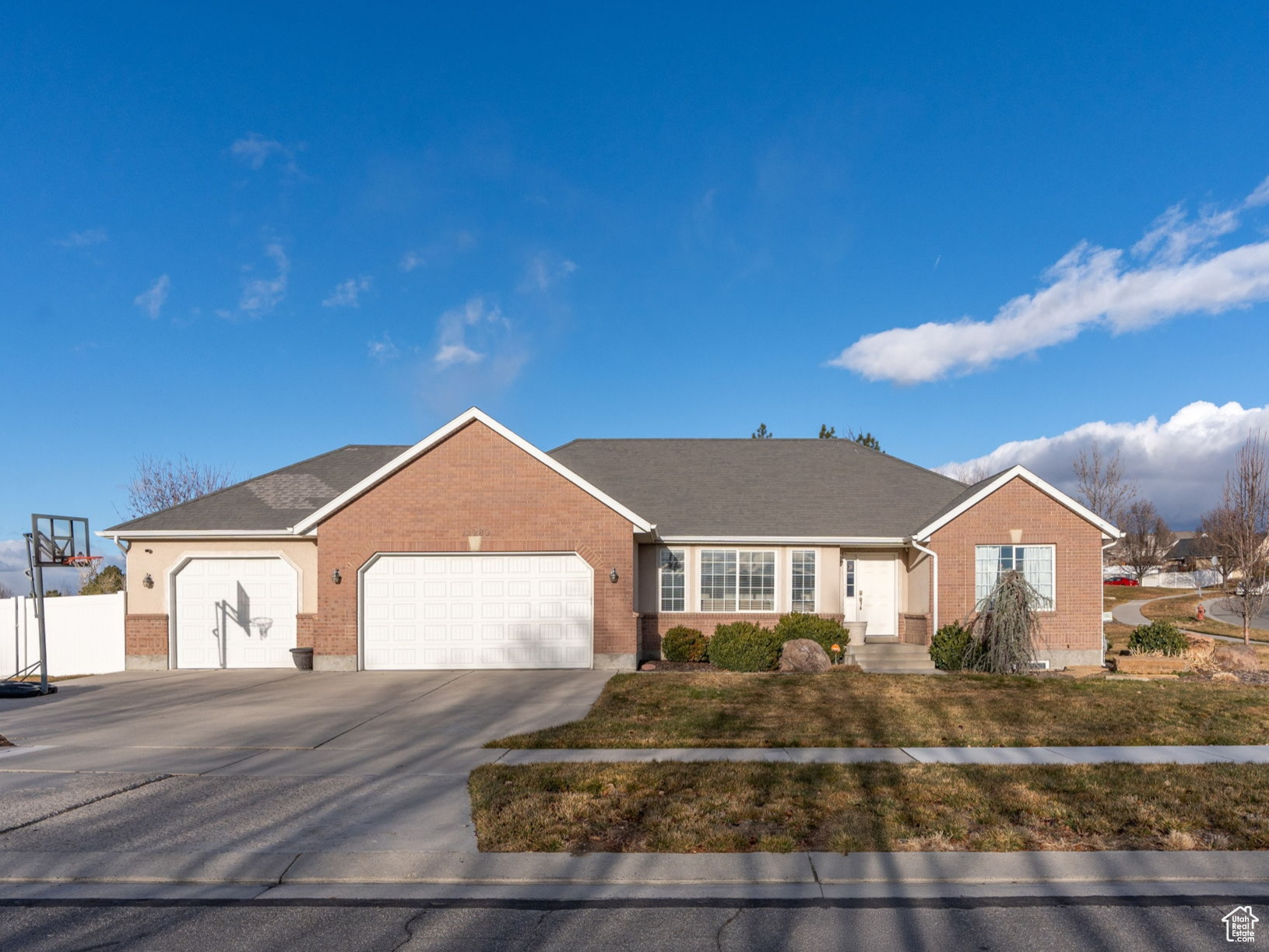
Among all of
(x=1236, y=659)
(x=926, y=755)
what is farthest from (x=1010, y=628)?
(x=926, y=755)

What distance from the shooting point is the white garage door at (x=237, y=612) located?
1944 cm

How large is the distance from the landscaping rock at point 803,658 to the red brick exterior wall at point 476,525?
3.30m

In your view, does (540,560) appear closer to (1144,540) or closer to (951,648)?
(951,648)

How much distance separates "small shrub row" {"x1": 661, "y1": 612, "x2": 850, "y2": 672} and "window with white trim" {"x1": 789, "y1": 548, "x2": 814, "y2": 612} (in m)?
0.83

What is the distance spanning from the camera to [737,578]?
68.3ft

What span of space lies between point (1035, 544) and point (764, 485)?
6.97m

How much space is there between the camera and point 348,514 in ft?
59.6

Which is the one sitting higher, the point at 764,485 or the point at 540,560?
the point at 764,485

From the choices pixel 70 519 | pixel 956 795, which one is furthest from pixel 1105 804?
pixel 70 519

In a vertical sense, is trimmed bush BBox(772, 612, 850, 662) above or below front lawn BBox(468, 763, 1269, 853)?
below

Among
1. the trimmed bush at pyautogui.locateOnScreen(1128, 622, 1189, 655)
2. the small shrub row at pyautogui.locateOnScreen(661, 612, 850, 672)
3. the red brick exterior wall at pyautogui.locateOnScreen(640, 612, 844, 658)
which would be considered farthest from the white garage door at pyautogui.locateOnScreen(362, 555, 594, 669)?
the trimmed bush at pyautogui.locateOnScreen(1128, 622, 1189, 655)

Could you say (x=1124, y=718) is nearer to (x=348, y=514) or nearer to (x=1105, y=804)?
(x=1105, y=804)

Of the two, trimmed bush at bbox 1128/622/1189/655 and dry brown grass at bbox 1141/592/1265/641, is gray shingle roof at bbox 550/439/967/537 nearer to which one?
trimmed bush at bbox 1128/622/1189/655

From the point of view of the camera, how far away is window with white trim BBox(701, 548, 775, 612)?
2078cm
